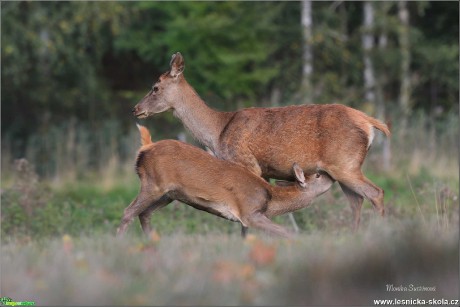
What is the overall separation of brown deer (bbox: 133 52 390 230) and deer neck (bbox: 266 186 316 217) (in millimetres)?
444

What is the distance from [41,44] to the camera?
19.8m

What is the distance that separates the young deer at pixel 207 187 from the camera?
938cm

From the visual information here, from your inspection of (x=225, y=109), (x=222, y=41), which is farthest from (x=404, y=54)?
(x=225, y=109)

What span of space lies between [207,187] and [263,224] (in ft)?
2.00

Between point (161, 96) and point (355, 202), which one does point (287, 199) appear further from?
point (161, 96)

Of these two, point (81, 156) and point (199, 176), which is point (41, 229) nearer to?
point (199, 176)

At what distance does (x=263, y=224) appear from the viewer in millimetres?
9234

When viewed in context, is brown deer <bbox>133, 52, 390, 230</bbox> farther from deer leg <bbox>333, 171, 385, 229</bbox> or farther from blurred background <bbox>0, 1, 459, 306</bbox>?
blurred background <bbox>0, 1, 459, 306</bbox>

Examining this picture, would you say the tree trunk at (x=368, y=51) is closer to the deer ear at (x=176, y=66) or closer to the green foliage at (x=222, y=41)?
the green foliage at (x=222, y=41)

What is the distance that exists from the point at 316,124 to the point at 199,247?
114 inches

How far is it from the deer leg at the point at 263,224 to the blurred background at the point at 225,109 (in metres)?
0.33

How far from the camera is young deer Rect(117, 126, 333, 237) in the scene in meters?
9.38

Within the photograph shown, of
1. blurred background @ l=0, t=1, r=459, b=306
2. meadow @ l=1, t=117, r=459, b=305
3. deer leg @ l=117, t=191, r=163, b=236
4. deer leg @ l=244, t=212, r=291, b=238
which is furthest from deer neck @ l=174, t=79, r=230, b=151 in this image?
meadow @ l=1, t=117, r=459, b=305

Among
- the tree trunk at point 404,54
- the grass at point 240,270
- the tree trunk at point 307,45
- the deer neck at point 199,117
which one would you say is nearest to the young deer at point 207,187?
the deer neck at point 199,117
